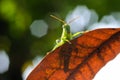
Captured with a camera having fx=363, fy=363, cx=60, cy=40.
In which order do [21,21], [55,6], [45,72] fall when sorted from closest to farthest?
[45,72] < [21,21] < [55,6]

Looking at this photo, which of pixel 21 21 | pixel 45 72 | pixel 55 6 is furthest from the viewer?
pixel 55 6

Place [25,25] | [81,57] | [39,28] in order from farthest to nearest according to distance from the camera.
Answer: [39,28], [25,25], [81,57]

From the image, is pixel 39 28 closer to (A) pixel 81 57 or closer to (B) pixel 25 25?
(B) pixel 25 25

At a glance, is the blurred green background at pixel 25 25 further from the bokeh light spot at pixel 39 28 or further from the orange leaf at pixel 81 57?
the orange leaf at pixel 81 57

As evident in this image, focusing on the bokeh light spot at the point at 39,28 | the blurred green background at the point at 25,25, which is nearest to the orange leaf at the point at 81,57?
the blurred green background at the point at 25,25

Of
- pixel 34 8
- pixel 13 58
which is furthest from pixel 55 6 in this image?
pixel 13 58

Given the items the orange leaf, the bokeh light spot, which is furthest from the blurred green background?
the orange leaf

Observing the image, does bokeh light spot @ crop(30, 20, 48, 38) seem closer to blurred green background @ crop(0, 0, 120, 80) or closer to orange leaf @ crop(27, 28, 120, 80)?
blurred green background @ crop(0, 0, 120, 80)

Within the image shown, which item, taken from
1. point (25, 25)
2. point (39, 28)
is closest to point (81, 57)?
point (25, 25)

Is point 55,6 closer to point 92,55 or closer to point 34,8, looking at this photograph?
point 34,8
